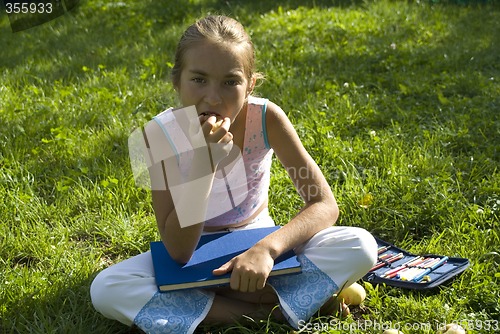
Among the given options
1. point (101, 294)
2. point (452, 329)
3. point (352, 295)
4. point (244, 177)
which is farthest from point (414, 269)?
point (101, 294)

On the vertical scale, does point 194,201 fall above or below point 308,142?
above

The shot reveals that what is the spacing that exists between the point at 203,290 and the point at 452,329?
89 centimetres

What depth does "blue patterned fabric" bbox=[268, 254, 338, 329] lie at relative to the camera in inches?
97.3

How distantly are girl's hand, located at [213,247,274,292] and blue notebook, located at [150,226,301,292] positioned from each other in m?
0.04

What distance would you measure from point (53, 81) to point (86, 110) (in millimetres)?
828

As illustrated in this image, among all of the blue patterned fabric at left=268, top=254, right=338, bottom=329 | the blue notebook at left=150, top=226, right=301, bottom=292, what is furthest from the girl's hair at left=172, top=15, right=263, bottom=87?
the blue patterned fabric at left=268, top=254, right=338, bottom=329

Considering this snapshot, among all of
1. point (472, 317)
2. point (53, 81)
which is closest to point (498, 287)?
point (472, 317)

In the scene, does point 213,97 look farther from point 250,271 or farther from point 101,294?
point 101,294

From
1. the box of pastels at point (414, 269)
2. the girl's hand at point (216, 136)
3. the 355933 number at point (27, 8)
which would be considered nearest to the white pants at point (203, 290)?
the box of pastels at point (414, 269)

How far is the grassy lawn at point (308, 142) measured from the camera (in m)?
2.67

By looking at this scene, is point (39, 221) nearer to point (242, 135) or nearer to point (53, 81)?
point (242, 135)

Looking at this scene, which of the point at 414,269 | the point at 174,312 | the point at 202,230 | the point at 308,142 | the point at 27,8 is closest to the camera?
the point at 174,312

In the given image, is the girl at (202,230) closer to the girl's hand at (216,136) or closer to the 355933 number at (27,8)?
the girl's hand at (216,136)

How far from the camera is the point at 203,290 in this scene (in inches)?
99.3
